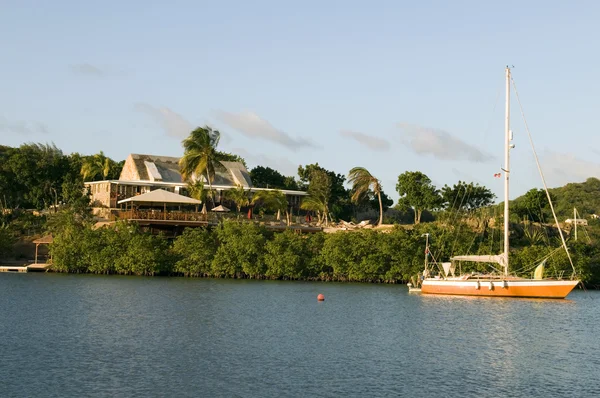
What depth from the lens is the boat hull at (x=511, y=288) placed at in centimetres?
5772

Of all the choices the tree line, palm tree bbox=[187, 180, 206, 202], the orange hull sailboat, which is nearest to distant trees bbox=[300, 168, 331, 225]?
palm tree bbox=[187, 180, 206, 202]

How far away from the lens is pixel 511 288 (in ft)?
192

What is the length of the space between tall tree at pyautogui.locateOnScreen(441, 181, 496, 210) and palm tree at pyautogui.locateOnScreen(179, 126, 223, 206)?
A: 25976 mm

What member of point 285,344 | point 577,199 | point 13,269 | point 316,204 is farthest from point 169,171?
Answer: point 577,199

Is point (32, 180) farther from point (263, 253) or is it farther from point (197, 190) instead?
point (263, 253)

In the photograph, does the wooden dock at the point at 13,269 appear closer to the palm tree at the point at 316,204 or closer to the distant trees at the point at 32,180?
the distant trees at the point at 32,180

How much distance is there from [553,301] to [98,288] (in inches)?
1268

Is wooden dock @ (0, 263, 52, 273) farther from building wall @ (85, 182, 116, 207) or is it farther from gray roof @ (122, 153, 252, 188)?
gray roof @ (122, 153, 252, 188)

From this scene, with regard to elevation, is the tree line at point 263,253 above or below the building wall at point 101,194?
below

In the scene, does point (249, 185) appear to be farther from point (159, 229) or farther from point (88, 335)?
point (88, 335)

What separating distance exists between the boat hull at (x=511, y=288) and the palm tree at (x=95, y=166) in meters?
56.5

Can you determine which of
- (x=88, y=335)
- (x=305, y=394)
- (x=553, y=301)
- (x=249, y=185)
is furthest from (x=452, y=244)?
(x=305, y=394)

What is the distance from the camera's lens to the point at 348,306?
52281 millimetres

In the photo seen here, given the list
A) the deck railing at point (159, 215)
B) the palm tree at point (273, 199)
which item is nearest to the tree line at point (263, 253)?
the deck railing at point (159, 215)
